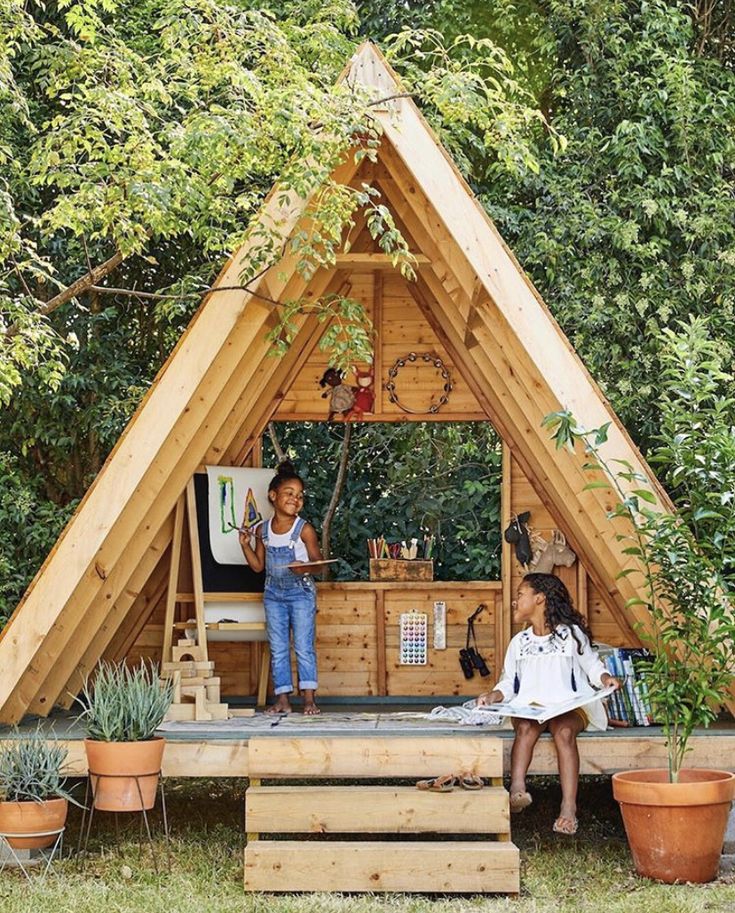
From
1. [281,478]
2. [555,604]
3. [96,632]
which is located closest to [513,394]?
[555,604]

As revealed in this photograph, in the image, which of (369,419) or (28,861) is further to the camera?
(369,419)

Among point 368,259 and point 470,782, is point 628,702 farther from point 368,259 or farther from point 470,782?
point 368,259

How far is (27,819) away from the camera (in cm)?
474

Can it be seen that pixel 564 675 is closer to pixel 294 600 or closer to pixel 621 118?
pixel 294 600

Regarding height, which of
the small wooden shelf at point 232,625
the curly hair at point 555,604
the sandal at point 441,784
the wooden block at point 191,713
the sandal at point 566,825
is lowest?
the sandal at point 566,825

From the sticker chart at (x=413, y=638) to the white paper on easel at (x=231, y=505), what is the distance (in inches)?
42.4

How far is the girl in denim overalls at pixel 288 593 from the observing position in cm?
611

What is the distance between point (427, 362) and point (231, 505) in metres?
1.44

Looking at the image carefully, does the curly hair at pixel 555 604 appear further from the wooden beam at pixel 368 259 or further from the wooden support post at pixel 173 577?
the wooden support post at pixel 173 577

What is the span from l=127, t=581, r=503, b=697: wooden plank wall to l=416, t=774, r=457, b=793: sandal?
232 centimetres

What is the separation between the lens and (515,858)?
181 inches

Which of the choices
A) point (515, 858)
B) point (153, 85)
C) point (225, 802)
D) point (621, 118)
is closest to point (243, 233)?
point (153, 85)

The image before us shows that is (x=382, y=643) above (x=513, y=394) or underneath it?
underneath

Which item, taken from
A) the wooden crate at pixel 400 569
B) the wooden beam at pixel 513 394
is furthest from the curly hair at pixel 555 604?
the wooden crate at pixel 400 569
